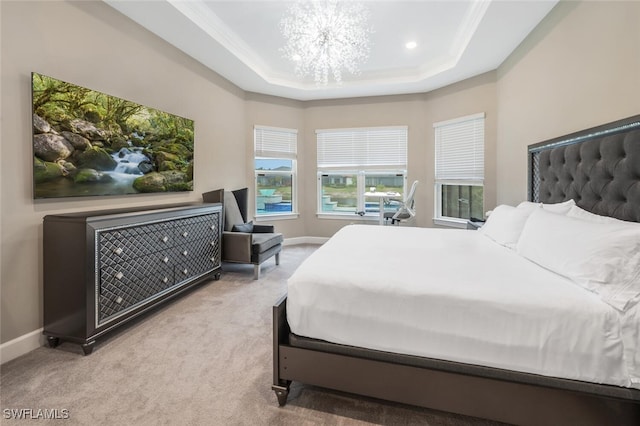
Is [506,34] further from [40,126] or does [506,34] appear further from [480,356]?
[40,126]

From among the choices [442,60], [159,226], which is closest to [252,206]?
[159,226]

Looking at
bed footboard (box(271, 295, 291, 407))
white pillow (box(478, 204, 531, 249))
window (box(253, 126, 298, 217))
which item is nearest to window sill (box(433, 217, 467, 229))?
white pillow (box(478, 204, 531, 249))

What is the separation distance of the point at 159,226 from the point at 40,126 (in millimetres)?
1103

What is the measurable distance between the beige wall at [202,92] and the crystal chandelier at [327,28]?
1.52m

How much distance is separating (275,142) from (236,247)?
2.45 m

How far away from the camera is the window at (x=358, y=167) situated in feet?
17.8

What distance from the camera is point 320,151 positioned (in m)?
5.75

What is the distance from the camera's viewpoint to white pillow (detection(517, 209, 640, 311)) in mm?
1259

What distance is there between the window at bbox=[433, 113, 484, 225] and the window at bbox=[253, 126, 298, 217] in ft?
8.75

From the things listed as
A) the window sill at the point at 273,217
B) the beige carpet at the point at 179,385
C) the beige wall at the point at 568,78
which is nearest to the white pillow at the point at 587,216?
the beige wall at the point at 568,78

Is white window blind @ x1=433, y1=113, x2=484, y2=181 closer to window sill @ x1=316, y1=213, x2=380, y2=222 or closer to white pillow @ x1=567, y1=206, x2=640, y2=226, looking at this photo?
window sill @ x1=316, y1=213, x2=380, y2=222

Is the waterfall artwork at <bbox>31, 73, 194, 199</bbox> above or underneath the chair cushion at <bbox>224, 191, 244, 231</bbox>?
above

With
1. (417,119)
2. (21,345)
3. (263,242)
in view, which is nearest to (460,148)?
(417,119)

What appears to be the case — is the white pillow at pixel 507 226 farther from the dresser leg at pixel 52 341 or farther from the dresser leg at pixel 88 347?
the dresser leg at pixel 52 341
